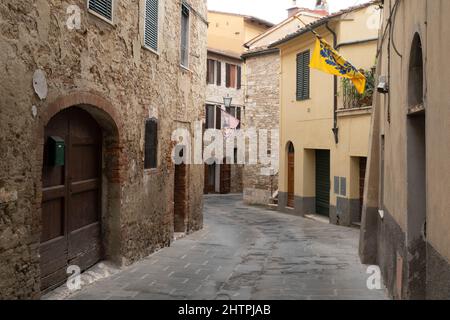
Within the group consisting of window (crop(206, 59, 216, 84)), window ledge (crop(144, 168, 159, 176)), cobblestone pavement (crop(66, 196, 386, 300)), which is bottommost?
cobblestone pavement (crop(66, 196, 386, 300))

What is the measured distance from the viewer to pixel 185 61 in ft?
39.6

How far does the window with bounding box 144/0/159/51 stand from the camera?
8.98m

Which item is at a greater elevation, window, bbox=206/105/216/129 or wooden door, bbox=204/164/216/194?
window, bbox=206/105/216/129

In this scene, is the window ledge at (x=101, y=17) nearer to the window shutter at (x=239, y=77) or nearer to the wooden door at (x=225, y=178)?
the wooden door at (x=225, y=178)

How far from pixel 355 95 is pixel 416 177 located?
9953 millimetres

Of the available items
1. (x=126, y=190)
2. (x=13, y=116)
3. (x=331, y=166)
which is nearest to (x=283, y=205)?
(x=331, y=166)

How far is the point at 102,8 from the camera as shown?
23.7 feet

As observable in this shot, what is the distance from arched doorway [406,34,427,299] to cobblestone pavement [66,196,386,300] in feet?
5.89

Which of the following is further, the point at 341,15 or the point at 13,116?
the point at 341,15

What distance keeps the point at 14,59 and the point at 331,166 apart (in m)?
12.3

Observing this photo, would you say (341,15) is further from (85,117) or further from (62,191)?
(62,191)

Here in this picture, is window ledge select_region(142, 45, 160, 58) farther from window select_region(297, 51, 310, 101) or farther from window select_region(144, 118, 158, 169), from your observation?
window select_region(297, 51, 310, 101)

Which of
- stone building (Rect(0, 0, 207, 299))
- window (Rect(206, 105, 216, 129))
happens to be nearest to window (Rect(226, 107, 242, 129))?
window (Rect(206, 105, 216, 129))

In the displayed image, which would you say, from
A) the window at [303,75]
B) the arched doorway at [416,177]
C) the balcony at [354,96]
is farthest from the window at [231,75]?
the arched doorway at [416,177]
